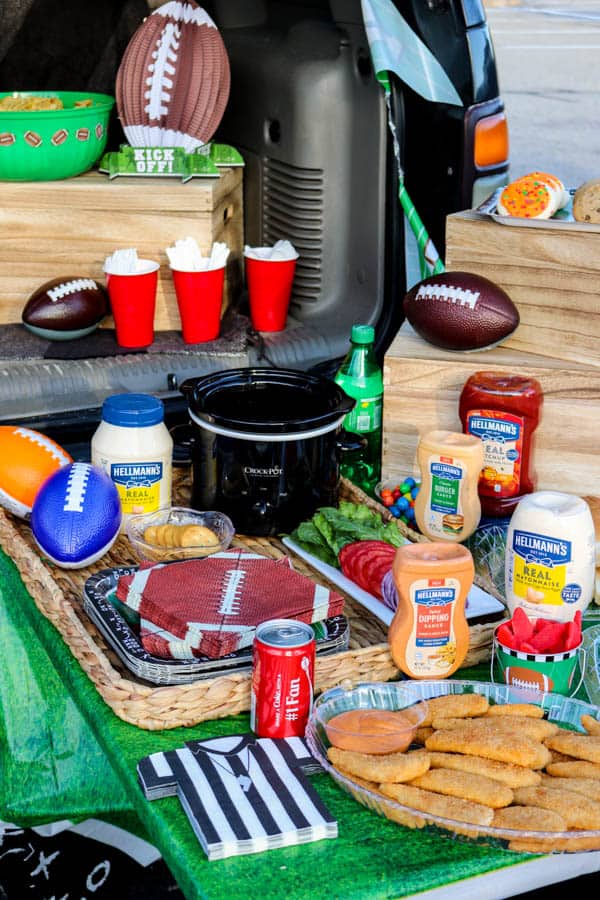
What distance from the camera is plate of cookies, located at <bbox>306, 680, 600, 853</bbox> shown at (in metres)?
1.36

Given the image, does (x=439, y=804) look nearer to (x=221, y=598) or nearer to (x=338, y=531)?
(x=221, y=598)

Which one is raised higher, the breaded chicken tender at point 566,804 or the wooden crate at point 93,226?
the wooden crate at point 93,226

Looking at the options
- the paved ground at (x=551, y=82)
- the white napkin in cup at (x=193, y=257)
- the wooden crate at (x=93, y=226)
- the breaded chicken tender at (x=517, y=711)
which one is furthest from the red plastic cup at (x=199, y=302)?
the paved ground at (x=551, y=82)

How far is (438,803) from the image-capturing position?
1.38 meters

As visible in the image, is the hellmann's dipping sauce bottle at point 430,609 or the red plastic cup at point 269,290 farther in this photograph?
the red plastic cup at point 269,290

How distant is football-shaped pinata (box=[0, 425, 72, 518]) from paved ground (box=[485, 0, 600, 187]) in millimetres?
7750

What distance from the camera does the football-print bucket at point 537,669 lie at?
1637 mm

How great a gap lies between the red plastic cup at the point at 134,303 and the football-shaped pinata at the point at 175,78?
45 cm

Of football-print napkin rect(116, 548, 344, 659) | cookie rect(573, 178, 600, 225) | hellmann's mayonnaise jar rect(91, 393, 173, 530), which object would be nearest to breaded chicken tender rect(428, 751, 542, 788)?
football-print napkin rect(116, 548, 344, 659)

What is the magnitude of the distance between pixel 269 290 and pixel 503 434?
107 centimetres

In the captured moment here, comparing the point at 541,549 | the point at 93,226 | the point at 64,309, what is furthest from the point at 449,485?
the point at 93,226

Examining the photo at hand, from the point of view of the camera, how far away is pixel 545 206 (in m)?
2.39

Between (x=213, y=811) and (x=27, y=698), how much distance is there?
36.5 inches

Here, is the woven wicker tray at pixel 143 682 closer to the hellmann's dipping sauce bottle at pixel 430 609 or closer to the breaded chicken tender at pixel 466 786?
the hellmann's dipping sauce bottle at pixel 430 609
